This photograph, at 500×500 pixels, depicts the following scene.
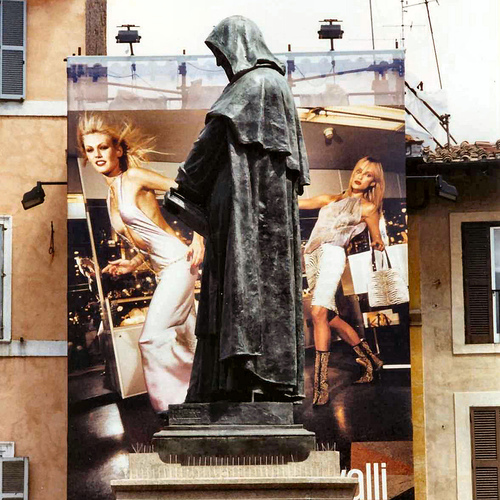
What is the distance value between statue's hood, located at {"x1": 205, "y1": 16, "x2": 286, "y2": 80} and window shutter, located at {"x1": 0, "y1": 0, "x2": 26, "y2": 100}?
16972mm

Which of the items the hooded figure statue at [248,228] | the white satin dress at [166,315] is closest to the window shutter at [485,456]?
the white satin dress at [166,315]

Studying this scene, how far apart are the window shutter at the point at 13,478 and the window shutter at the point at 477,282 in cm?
712

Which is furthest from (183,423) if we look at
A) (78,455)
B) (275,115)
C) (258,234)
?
(78,455)

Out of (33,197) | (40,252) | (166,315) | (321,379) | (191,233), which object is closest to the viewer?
(321,379)

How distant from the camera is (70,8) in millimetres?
27312

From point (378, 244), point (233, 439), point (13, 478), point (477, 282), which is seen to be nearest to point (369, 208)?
point (378, 244)

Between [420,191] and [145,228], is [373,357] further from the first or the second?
[145,228]

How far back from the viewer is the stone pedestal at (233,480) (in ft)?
30.9

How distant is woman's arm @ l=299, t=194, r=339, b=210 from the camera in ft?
83.2

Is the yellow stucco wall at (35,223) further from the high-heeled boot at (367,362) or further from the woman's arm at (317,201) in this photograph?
the high-heeled boot at (367,362)

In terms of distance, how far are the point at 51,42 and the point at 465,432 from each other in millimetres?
8983

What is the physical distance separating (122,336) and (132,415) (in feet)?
3.92

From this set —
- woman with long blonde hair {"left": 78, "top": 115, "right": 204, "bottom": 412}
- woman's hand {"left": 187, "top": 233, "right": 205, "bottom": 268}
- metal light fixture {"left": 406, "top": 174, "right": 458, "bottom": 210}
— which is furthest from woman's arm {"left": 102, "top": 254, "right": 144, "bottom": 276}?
metal light fixture {"left": 406, "top": 174, "right": 458, "bottom": 210}

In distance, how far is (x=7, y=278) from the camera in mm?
26688
